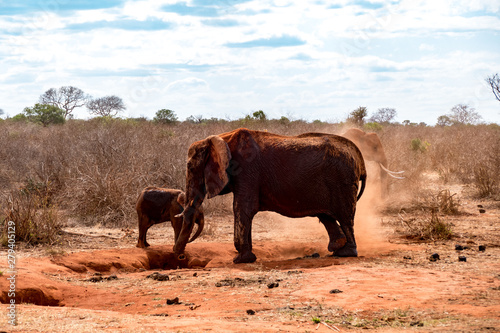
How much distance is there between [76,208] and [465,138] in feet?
61.3

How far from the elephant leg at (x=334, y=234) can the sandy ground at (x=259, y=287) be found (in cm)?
43

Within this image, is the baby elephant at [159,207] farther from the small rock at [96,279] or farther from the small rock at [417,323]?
the small rock at [417,323]

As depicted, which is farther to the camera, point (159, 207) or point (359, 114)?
point (359, 114)

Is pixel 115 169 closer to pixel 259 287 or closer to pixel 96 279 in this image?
pixel 96 279

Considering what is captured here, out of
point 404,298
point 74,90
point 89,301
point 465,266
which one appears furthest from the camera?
point 74,90

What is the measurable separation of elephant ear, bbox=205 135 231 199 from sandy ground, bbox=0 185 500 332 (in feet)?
3.88

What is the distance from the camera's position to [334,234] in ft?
30.7

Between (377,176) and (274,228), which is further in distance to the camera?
(377,176)

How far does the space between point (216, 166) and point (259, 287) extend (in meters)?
2.39

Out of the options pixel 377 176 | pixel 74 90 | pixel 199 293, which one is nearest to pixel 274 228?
pixel 377 176

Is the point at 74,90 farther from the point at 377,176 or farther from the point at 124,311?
the point at 124,311

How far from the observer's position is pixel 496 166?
649 inches

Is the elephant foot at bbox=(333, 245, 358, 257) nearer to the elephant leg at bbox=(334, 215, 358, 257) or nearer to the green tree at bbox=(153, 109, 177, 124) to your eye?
the elephant leg at bbox=(334, 215, 358, 257)

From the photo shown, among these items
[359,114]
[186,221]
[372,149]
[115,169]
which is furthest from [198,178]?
[359,114]
